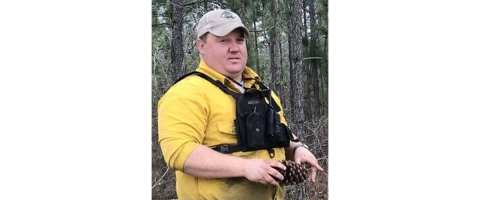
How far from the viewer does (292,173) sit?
215cm

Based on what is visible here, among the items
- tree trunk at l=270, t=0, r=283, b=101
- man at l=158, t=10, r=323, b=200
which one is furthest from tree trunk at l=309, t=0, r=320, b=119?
man at l=158, t=10, r=323, b=200

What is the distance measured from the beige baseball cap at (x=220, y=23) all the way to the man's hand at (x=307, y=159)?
581 millimetres

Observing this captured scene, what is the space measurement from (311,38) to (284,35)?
0.45ft

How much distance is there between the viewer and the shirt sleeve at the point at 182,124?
6.75ft

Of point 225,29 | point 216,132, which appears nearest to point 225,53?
point 225,29

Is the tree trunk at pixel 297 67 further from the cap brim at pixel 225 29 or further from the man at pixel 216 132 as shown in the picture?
the cap brim at pixel 225 29

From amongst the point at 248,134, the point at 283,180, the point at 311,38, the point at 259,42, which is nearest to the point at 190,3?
the point at 259,42

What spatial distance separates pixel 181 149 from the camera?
6.73 feet

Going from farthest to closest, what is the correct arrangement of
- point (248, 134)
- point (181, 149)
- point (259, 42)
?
point (259, 42) < point (248, 134) < point (181, 149)

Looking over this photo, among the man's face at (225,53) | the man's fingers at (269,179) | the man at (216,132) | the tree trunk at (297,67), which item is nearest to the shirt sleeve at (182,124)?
the man at (216,132)

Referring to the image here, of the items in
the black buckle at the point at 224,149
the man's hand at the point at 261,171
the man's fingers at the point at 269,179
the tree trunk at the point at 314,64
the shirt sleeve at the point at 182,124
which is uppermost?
the tree trunk at the point at 314,64

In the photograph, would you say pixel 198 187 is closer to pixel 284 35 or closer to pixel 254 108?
pixel 254 108

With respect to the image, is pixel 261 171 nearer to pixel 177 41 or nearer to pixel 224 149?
pixel 224 149

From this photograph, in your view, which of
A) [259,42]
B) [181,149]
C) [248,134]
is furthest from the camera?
[259,42]
